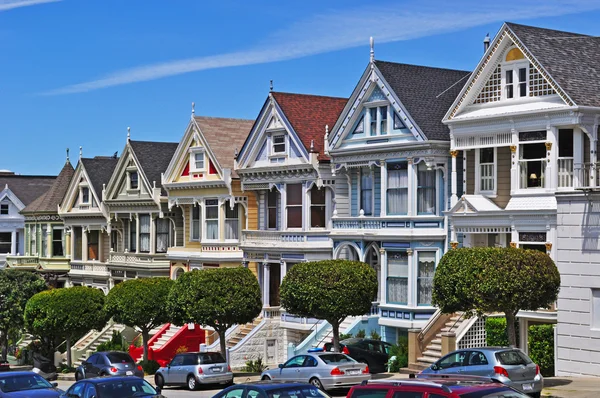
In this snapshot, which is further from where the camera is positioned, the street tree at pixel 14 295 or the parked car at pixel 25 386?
the street tree at pixel 14 295

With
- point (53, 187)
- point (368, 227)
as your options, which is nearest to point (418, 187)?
point (368, 227)

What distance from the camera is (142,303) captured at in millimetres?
49219

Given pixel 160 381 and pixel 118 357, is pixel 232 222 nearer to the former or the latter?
pixel 118 357

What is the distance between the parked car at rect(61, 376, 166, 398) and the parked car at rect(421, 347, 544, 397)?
7.15m

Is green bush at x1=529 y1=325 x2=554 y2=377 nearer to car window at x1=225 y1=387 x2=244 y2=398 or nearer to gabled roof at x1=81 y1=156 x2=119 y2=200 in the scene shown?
car window at x1=225 y1=387 x2=244 y2=398

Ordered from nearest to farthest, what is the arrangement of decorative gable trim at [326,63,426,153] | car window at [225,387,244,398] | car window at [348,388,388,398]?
car window at [348,388,388,398], car window at [225,387,244,398], decorative gable trim at [326,63,426,153]

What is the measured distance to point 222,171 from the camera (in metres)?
52.1

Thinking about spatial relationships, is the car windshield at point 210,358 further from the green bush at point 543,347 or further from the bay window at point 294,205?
the green bush at point 543,347

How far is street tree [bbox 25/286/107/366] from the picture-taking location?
2090 inches

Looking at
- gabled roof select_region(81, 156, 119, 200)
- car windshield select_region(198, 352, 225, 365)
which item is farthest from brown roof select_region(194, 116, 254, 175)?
car windshield select_region(198, 352, 225, 365)

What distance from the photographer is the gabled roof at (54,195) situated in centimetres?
6769

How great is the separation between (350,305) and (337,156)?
28.8ft

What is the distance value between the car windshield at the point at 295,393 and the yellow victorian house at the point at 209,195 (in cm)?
2961

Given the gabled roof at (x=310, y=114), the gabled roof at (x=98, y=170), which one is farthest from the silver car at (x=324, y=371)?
the gabled roof at (x=98, y=170)
